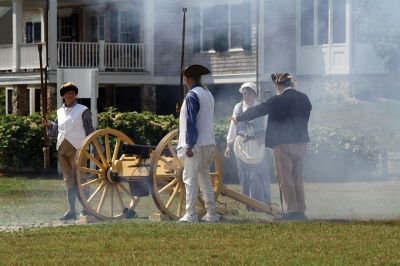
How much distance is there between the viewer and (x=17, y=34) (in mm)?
35156

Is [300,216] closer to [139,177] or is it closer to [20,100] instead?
[139,177]

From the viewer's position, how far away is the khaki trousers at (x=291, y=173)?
13.8m

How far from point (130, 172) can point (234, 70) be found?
1862 centimetres

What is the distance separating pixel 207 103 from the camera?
13.5 metres

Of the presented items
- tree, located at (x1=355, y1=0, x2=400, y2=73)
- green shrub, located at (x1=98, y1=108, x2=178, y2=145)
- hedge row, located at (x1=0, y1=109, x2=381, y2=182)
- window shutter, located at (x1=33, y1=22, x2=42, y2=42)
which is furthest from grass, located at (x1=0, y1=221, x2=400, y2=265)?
window shutter, located at (x1=33, y1=22, x2=42, y2=42)

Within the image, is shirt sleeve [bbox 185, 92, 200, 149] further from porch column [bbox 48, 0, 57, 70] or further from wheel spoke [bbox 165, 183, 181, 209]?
porch column [bbox 48, 0, 57, 70]

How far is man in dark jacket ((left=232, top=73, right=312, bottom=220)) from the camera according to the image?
45.5 ft

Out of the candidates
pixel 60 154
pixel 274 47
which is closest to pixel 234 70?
pixel 274 47

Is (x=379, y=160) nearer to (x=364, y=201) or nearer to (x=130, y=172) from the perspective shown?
(x=364, y=201)

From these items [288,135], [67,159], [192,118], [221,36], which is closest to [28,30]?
[221,36]

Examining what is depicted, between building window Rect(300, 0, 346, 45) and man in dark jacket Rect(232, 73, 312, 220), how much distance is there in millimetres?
13283

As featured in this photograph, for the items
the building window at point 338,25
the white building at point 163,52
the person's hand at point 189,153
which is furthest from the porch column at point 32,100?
the person's hand at point 189,153

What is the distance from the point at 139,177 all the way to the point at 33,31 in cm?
2661

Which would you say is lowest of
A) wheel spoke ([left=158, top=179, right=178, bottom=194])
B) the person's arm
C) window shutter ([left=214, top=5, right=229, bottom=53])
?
wheel spoke ([left=158, top=179, right=178, bottom=194])
